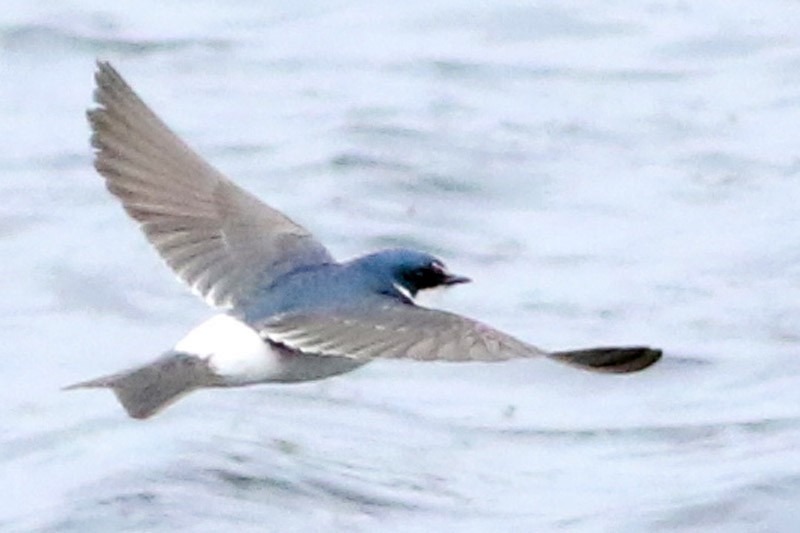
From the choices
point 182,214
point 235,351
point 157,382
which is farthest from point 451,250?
point 157,382

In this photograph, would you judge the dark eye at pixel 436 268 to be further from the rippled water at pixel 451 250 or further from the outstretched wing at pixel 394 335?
the rippled water at pixel 451 250

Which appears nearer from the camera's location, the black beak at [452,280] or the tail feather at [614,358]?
the tail feather at [614,358]

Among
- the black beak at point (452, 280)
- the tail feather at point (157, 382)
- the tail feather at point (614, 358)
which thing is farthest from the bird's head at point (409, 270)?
the tail feather at point (614, 358)

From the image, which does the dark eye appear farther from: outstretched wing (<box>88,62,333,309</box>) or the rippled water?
the rippled water

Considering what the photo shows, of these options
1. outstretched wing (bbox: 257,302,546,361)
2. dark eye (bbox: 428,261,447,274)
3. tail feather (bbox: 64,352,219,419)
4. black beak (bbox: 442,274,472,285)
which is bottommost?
tail feather (bbox: 64,352,219,419)

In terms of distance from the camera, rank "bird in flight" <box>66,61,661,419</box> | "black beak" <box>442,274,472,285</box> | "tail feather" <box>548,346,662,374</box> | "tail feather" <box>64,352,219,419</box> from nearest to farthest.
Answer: "tail feather" <box>548,346,662,374</box> → "bird in flight" <box>66,61,661,419</box> → "tail feather" <box>64,352,219,419</box> → "black beak" <box>442,274,472,285</box>

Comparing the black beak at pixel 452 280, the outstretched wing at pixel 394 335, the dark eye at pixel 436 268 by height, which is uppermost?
the dark eye at pixel 436 268

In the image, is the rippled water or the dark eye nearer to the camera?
the dark eye

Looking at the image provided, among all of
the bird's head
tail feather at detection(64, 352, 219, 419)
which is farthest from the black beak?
tail feather at detection(64, 352, 219, 419)
